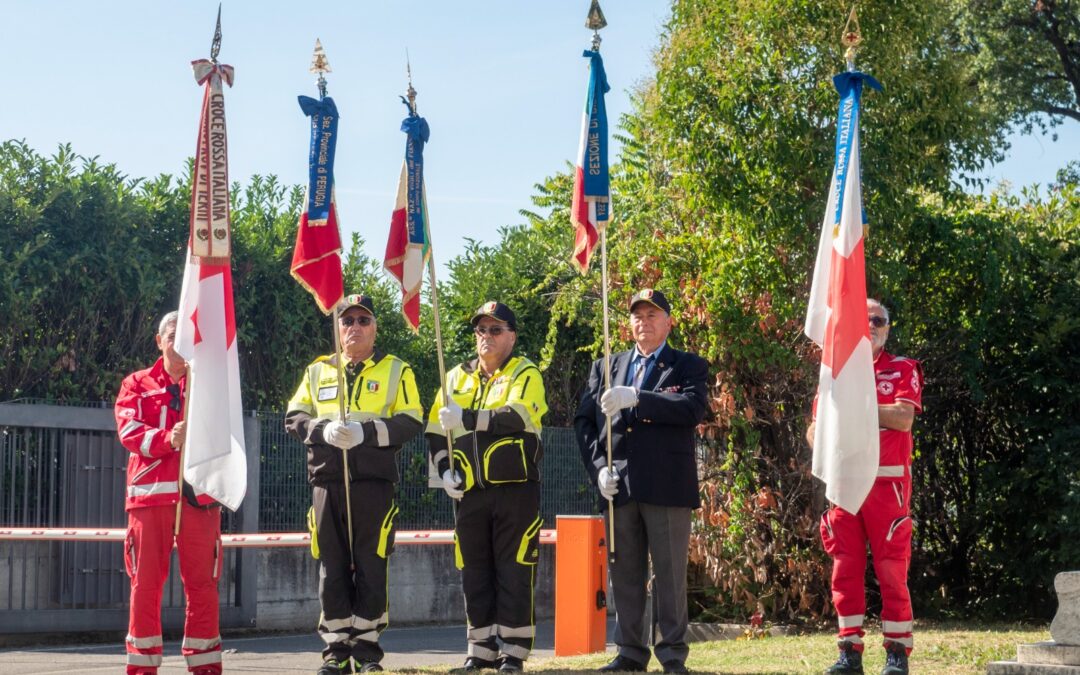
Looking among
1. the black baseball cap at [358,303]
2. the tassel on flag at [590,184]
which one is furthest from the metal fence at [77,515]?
the tassel on flag at [590,184]

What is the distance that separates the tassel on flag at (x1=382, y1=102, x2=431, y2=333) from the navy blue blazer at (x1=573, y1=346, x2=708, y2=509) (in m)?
1.46

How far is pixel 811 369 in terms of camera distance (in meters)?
11.4

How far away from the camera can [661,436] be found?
25.6ft

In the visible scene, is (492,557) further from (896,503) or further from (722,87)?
(722,87)

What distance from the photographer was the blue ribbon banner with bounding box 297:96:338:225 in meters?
8.14

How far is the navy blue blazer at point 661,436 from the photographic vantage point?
25.3 feet

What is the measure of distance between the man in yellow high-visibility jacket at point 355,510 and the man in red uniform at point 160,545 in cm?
62

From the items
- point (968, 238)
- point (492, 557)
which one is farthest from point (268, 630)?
point (968, 238)

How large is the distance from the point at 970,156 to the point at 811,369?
2.31 metres

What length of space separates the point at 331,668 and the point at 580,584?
2720 mm

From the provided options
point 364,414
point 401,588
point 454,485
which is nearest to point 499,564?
point 454,485

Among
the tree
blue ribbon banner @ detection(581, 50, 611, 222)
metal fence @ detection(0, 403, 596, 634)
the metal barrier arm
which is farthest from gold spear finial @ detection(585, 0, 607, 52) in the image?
the tree

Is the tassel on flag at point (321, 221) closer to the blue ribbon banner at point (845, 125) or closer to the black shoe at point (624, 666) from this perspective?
the black shoe at point (624, 666)

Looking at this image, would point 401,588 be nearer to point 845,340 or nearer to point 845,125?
point 845,340
